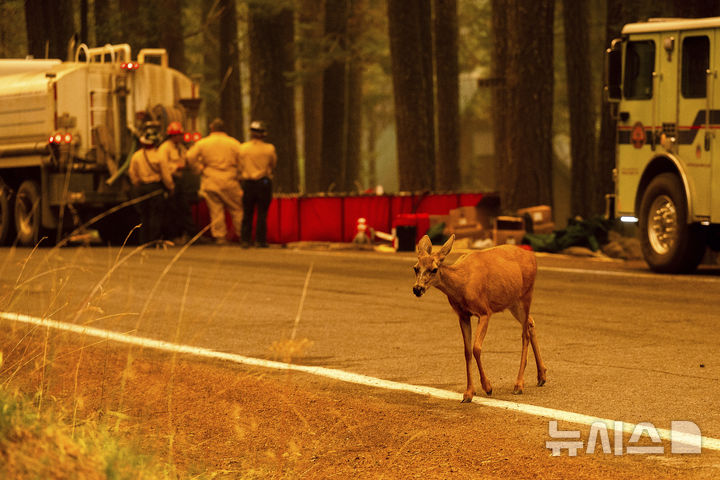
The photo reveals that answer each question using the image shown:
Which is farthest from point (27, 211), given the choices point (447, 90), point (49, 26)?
point (447, 90)

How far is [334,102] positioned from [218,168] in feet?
41.8

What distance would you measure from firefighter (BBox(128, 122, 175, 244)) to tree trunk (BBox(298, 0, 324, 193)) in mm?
12373

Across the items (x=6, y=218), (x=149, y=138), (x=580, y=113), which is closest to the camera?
(x=149, y=138)

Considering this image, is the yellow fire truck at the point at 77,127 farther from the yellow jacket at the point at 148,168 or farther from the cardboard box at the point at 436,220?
the cardboard box at the point at 436,220

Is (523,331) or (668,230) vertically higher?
(523,331)

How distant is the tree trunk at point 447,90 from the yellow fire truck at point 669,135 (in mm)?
18555

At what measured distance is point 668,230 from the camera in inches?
707

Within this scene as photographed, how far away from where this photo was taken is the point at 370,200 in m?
24.5

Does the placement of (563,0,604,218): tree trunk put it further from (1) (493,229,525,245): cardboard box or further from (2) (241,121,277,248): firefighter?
(1) (493,229,525,245): cardboard box

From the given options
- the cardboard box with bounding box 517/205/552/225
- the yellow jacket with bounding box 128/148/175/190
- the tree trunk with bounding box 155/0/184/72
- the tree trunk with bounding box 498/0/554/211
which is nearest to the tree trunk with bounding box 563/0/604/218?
the tree trunk with bounding box 498/0/554/211

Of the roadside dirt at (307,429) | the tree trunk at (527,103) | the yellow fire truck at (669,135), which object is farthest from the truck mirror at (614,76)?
the roadside dirt at (307,429)

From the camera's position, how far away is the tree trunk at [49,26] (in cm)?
3506

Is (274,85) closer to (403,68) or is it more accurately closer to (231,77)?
(403,68)

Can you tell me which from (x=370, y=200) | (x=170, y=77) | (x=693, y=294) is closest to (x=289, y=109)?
(x=170, y=77)
